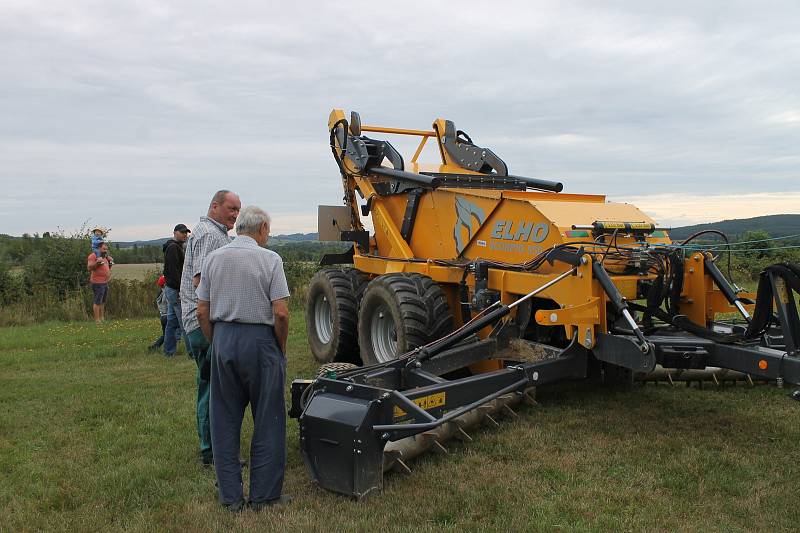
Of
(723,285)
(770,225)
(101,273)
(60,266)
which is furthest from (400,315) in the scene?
(60,266)

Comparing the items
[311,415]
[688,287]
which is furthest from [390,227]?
[311,415]

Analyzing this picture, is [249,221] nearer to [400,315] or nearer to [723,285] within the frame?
[400,315]

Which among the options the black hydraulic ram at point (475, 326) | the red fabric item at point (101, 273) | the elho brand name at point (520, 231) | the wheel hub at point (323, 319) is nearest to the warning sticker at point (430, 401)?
the black hydraulic ram at point (475, 326)

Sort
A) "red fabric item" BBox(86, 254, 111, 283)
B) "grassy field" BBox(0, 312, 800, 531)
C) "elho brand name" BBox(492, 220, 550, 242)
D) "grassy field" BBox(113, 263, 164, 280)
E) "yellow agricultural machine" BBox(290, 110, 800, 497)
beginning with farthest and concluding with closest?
"grassy field" BBox(113, 263, 164, 280) < "red fabric item" BBox(86, 254, 111, 283) < "elho brand name" BBox(492, 220, 550, 242) < "yellow agricultural machine" BBox(290, 110, 800, 497) < "grassy field" BBox(0, 312, 800, 531)

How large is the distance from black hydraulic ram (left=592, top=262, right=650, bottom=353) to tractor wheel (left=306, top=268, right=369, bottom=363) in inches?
142

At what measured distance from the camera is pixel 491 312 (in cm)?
611

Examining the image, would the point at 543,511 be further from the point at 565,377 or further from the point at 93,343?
the point at 93,343

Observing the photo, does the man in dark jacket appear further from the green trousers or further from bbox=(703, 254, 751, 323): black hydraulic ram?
bbox=(703, 254, 751, 323): black hydraulic ram

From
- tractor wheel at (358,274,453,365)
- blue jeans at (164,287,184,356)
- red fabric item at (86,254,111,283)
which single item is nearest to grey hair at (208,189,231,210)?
tractor wheel at (358,274,453,365)

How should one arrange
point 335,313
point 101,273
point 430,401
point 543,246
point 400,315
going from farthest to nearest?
point 101,273 < point 335,313 < point 400,315 < point 543,246 < point 430,401

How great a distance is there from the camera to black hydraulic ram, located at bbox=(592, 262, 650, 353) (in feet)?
16.7

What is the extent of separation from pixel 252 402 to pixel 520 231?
311cm

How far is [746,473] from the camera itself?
4.65 meters

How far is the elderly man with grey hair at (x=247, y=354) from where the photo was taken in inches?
168
